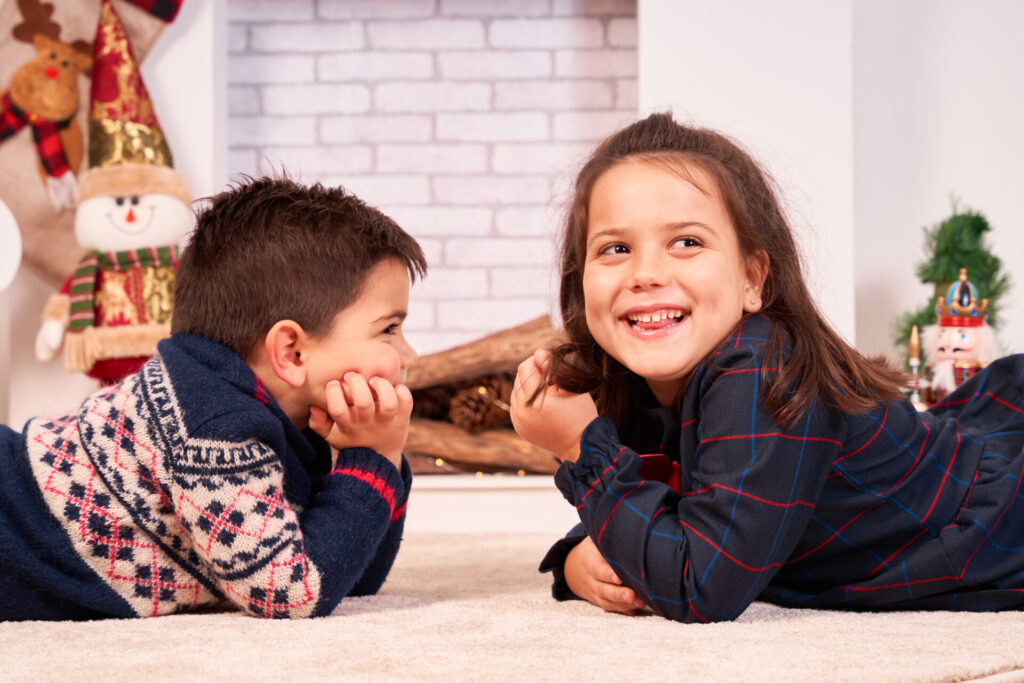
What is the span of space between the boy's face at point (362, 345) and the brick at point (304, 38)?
2062 millimetres

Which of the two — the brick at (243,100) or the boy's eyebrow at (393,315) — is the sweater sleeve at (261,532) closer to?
the boy's eyebrow at (393,315)

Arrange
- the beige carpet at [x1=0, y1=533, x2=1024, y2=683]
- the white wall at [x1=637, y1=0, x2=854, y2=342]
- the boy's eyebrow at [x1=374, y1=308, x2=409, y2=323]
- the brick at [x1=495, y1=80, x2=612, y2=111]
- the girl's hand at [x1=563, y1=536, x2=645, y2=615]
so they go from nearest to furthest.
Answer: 1. the beige carpet at [x1=0, y1=533, x2=1024, y2=683]
2. the girl's hand at [x1=563, y1=536, x2=645, y2=615]
3. the boy's eyebrow at [x1=374, y1=308, x2=409, y2=323]
4. the white wall at [x1=637, y1=0, x2=854, y2=342]
5. the brick at [x1=495, y1=80, x2=612, y2=111]

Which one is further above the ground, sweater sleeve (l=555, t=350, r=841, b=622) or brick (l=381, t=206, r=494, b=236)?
brick (l=381, t=206, r=494, b=236)

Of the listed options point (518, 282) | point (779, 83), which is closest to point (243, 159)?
point (518, 282)

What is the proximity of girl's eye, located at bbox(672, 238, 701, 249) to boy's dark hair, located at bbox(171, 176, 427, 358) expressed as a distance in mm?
354

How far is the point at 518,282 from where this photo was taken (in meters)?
3.09

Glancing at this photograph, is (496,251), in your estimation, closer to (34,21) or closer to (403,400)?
(34,21)

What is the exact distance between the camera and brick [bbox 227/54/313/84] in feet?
10.1

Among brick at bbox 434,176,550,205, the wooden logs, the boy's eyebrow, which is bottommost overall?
the wooden logs

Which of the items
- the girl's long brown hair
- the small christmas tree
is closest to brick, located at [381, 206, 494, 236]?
the small christmas tree

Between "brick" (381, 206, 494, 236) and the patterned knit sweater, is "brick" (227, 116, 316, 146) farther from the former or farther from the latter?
the patterned knit sweater

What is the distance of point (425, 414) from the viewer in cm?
276

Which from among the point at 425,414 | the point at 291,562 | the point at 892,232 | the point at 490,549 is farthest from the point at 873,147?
the point at 291,562

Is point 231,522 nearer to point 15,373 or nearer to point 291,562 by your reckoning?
point 291,562
